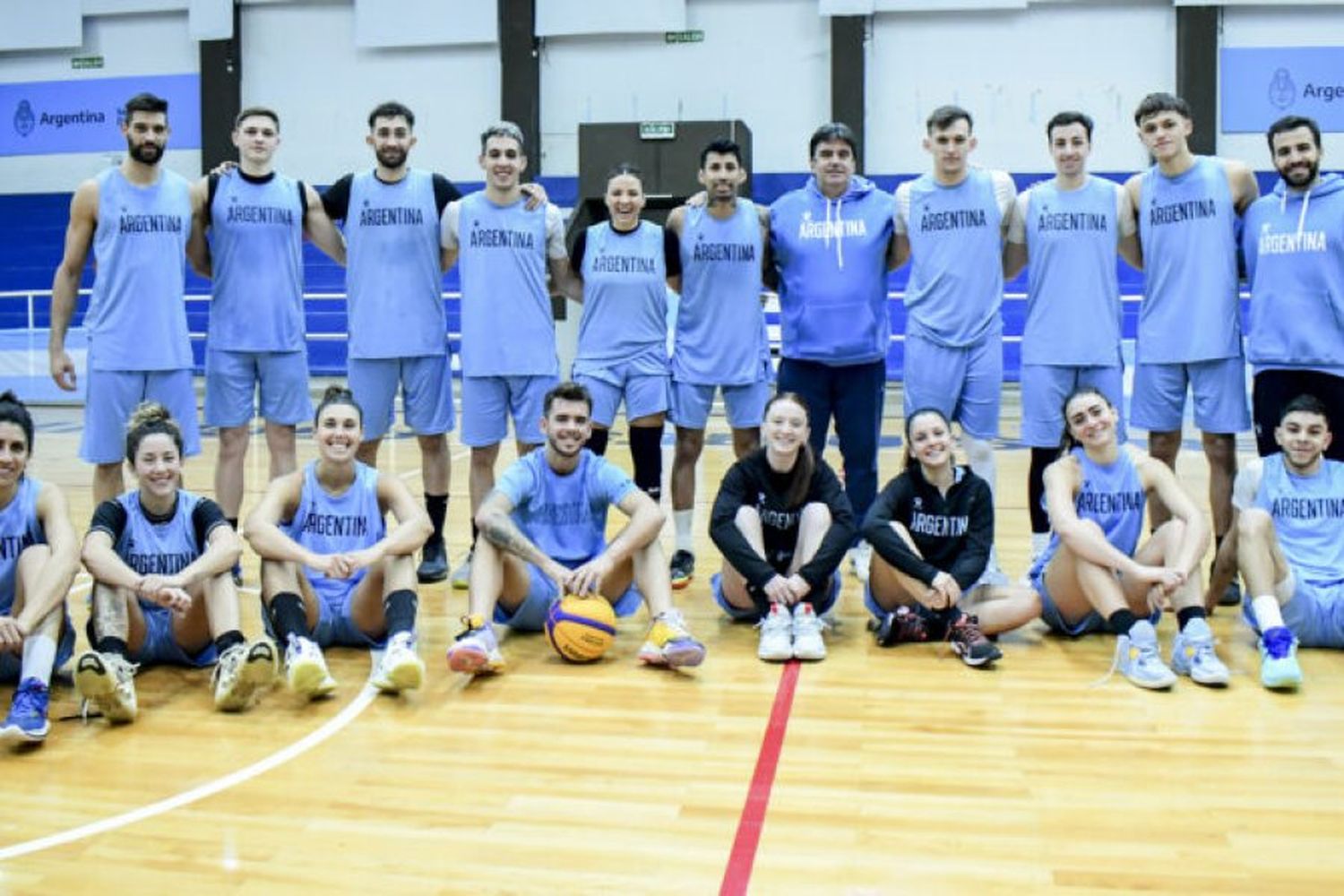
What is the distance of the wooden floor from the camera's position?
2.54m

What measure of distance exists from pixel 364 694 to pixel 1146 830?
6.85 ft

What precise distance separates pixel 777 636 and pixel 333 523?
1390 millimetres

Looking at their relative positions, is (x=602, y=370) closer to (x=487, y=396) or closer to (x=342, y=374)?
(x=487, y=396)

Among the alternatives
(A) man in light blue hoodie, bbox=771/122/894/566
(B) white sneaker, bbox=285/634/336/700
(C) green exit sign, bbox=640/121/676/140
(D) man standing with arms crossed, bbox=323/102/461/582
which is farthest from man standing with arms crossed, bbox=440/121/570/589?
(C) green exit sign, bbox=640/121/676/140

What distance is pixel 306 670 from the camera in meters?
3.56

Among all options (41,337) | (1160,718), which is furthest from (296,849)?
(41,337)

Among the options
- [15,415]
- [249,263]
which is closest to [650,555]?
[15,415]

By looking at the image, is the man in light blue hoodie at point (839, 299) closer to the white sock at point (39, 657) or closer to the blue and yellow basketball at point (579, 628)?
the blue and yellow basketball at point (579, 628)

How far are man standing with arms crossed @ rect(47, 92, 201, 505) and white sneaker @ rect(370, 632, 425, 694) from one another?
4.90 ft

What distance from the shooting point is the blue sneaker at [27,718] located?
3.25 meters

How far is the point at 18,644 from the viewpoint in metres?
3.43

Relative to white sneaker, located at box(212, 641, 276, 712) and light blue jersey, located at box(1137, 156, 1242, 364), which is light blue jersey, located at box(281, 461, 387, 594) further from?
light blue jersey, located at box(1137, 156, 1242, 364)

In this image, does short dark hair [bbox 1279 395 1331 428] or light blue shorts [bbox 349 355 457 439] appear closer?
short dark hair [bbox 1279 395 1331 428]

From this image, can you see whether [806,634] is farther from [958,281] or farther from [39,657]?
[39,657]
